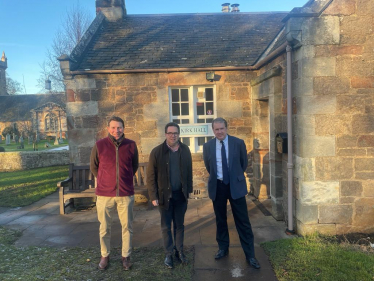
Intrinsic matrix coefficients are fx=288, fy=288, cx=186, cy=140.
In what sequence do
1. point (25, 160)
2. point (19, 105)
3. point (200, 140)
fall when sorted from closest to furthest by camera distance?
1. point (200, 140)
2. point (25, 160)
3. point (19, 105)

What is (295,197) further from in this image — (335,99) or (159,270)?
(159,270)

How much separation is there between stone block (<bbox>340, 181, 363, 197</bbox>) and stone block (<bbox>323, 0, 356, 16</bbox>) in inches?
108

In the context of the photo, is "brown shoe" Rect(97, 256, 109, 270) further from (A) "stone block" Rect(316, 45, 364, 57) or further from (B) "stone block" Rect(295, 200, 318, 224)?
(A) "stone block" Rect(316, 45, 364, 57)

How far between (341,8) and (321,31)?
1.62ft

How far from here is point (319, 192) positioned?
474 cm

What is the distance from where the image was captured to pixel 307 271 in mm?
3586

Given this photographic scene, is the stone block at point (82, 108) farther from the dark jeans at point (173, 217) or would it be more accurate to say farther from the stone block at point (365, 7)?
the stone block at point (365, 7)

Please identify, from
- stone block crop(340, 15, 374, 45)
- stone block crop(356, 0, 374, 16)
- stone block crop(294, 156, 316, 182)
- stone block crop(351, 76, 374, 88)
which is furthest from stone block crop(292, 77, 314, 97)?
stone block crop(356, 0, 374, 16)

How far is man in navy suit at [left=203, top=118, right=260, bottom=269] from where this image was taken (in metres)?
3.91

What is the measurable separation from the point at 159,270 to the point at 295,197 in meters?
2.64

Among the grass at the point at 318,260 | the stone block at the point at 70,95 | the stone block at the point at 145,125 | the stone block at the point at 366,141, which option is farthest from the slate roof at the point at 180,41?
the grass at the point at 318,260

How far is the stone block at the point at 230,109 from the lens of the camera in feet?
25.6

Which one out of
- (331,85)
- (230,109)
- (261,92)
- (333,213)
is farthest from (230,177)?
(230,109)

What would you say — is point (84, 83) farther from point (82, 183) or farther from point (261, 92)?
point (261, 92)
